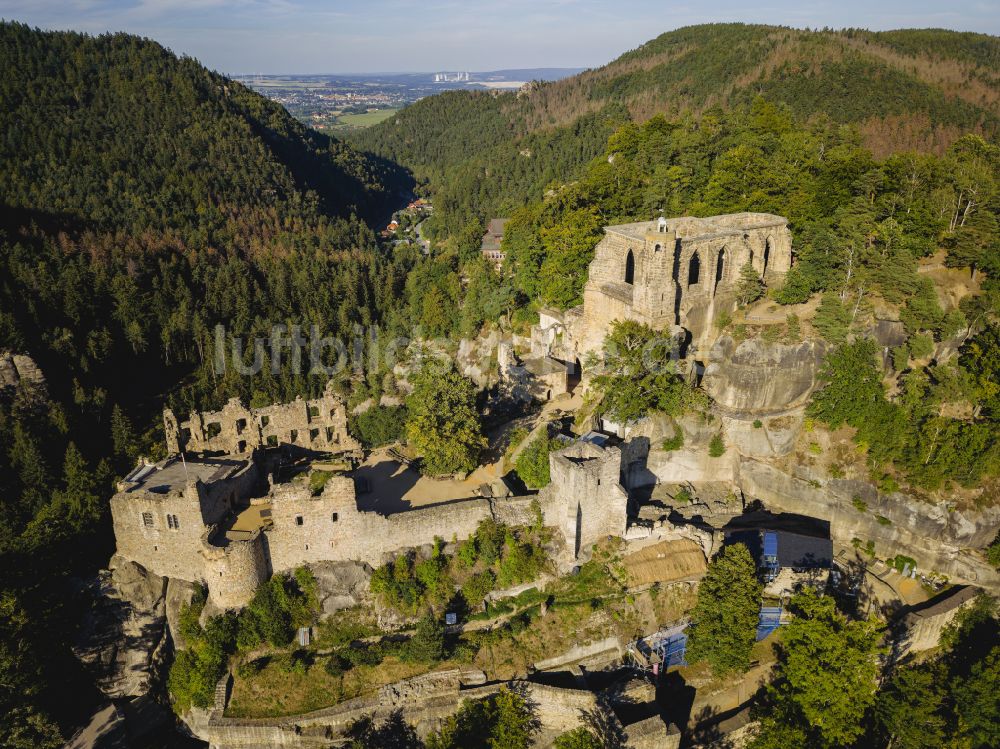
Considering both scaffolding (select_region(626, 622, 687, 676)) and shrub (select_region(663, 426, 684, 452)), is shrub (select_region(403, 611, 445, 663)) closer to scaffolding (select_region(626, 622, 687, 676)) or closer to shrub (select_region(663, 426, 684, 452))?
scaffolding (select_region(626, 622, 687, 676))

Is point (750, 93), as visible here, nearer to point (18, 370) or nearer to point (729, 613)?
point (729, 613)

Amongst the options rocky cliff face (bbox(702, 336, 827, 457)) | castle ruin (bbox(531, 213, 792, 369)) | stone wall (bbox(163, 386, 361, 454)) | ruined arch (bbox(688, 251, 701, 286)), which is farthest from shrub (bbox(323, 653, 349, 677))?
ruined arch (bbox(688, 251, 701, 286))

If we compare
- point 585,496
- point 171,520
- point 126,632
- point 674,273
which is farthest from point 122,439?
point 674,273

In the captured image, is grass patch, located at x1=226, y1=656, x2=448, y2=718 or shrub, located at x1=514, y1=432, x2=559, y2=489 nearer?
grass patch, located at x1=226, y1=656, x2=448, y2=718

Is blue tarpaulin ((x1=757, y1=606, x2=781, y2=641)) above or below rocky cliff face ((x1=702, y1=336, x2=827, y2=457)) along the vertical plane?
below

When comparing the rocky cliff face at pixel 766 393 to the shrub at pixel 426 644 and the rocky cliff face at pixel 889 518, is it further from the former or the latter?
the shrub at pixel 426 644

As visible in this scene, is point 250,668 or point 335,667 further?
point 250,668
